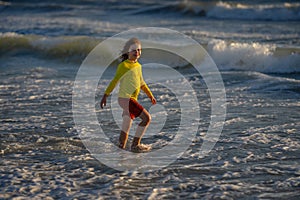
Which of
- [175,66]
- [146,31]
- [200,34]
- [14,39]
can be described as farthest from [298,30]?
[14,39]

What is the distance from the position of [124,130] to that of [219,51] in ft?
25.9

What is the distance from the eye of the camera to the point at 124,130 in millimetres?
6227

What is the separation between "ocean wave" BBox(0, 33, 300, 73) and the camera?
12344mm

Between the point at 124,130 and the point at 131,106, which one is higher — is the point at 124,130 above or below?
below

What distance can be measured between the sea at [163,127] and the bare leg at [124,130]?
0.14 metres

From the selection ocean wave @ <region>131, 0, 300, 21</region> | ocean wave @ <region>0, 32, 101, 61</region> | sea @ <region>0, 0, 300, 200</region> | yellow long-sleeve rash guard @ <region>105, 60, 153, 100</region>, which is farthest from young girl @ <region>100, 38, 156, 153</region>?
ocean wave @ <region>131, 0, 300, 21</region>

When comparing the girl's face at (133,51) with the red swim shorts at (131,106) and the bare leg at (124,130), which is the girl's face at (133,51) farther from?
the bare leg at (124,130)

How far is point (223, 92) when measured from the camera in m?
9.46

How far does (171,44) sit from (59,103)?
7.22 meters

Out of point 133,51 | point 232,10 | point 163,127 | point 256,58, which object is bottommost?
point 163,127

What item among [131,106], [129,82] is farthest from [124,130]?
[129,82]

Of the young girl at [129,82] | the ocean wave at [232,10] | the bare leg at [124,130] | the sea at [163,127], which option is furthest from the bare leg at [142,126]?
the ocean wave at [232,10]

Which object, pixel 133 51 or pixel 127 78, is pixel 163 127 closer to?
pixel 127 78

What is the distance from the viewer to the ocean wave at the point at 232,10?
85.3 ft
